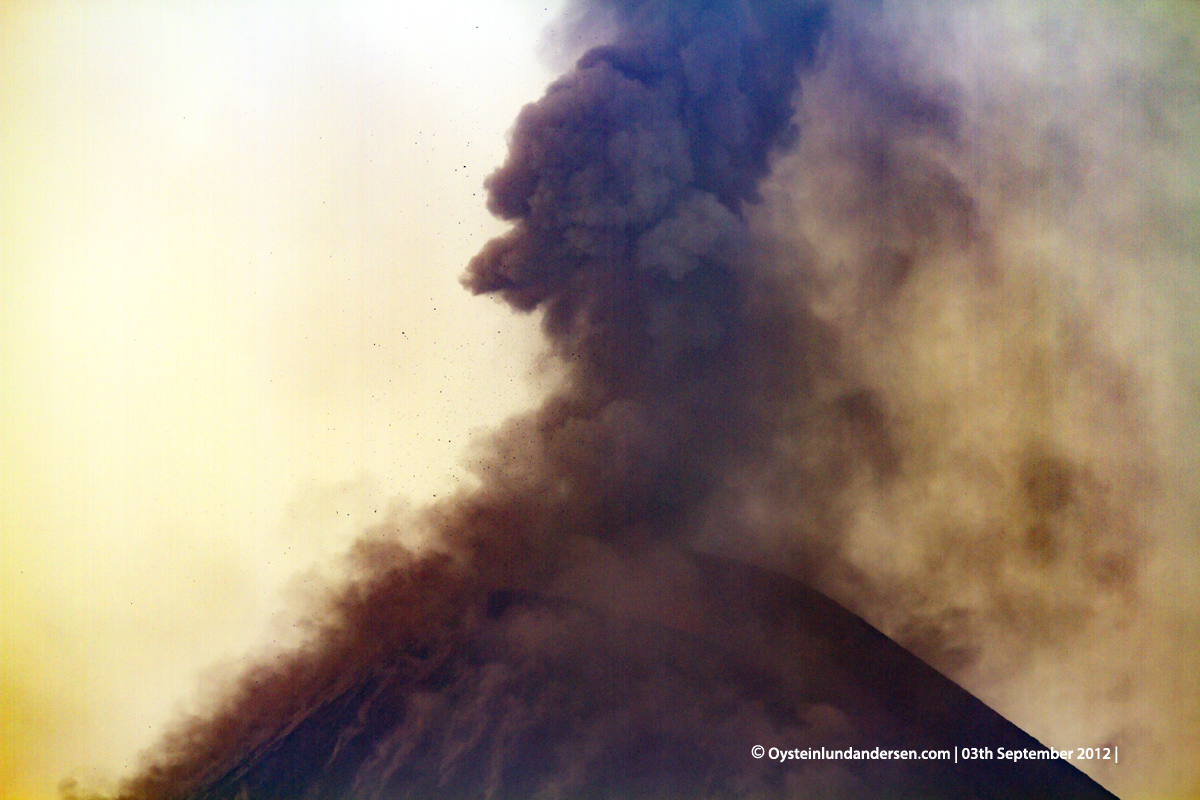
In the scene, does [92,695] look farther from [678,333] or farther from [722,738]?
[678,333]

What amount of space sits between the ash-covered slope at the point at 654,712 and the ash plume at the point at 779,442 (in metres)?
0.01

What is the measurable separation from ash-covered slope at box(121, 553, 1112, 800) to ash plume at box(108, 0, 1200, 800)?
12 mm

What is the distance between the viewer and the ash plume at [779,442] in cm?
352

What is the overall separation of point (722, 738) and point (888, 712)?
0.68 m

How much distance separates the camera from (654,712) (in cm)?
353

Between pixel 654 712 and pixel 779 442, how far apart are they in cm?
121

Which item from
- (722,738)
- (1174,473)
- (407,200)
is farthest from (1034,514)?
(407,200)

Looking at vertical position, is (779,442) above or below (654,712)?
above

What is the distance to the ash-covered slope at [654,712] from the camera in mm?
3504

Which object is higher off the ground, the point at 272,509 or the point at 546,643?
the point at 272,509

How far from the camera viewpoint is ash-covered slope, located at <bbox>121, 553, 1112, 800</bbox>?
3504mm

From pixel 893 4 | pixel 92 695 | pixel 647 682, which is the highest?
pixel 893 4

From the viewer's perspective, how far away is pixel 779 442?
358 cm

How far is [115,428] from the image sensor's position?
356cm
